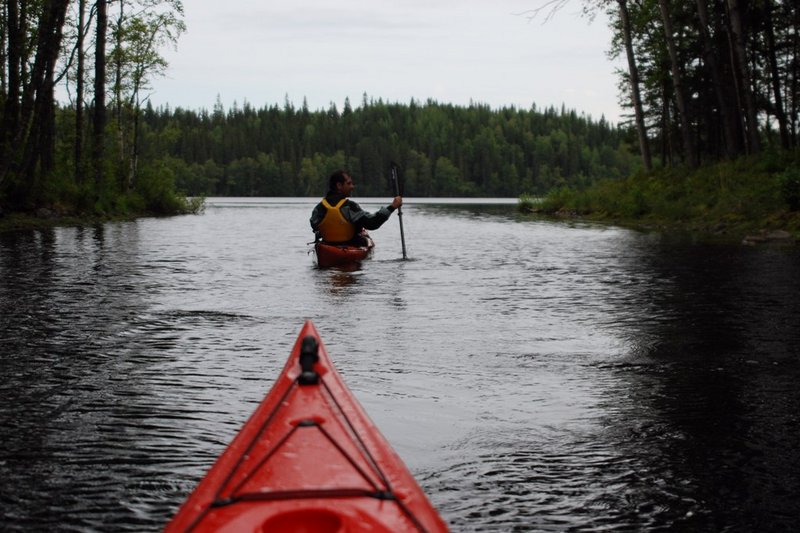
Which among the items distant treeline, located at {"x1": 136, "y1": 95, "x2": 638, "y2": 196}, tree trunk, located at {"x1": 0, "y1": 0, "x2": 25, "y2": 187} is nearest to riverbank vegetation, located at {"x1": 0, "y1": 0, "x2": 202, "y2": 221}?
tree trunk, located at {"x1": 0, "y1": 0, "x2": 25, "y2": 187}

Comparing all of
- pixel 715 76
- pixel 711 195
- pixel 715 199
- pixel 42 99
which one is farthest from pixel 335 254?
pixel 715 76

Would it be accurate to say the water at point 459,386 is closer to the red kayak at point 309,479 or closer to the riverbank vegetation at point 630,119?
the red kayak at point 309,479

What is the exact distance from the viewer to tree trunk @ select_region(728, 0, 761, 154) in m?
23.9

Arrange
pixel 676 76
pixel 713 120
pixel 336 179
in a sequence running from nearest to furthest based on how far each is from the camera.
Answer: pixel 336 179
pixel 676 76
pixel 713 120

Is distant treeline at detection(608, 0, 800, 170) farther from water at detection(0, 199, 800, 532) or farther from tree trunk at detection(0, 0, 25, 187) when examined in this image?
tree trunk at detection(0, 0, 25, 187)

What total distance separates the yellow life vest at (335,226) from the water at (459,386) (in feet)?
4.86

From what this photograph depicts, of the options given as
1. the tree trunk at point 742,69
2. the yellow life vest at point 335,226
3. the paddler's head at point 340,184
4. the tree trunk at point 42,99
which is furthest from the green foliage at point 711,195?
the tree trunk at point 42,99

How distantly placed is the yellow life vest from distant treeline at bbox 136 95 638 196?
13079 centimetres

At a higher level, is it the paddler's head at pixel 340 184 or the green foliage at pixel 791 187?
the paddler's head at pixel 340 184

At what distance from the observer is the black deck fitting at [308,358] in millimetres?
3965

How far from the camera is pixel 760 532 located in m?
3.54

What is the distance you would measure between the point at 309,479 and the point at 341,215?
12007mm

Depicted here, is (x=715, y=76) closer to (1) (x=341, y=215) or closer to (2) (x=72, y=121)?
(1) (x=341, y=215)

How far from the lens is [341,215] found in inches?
590
